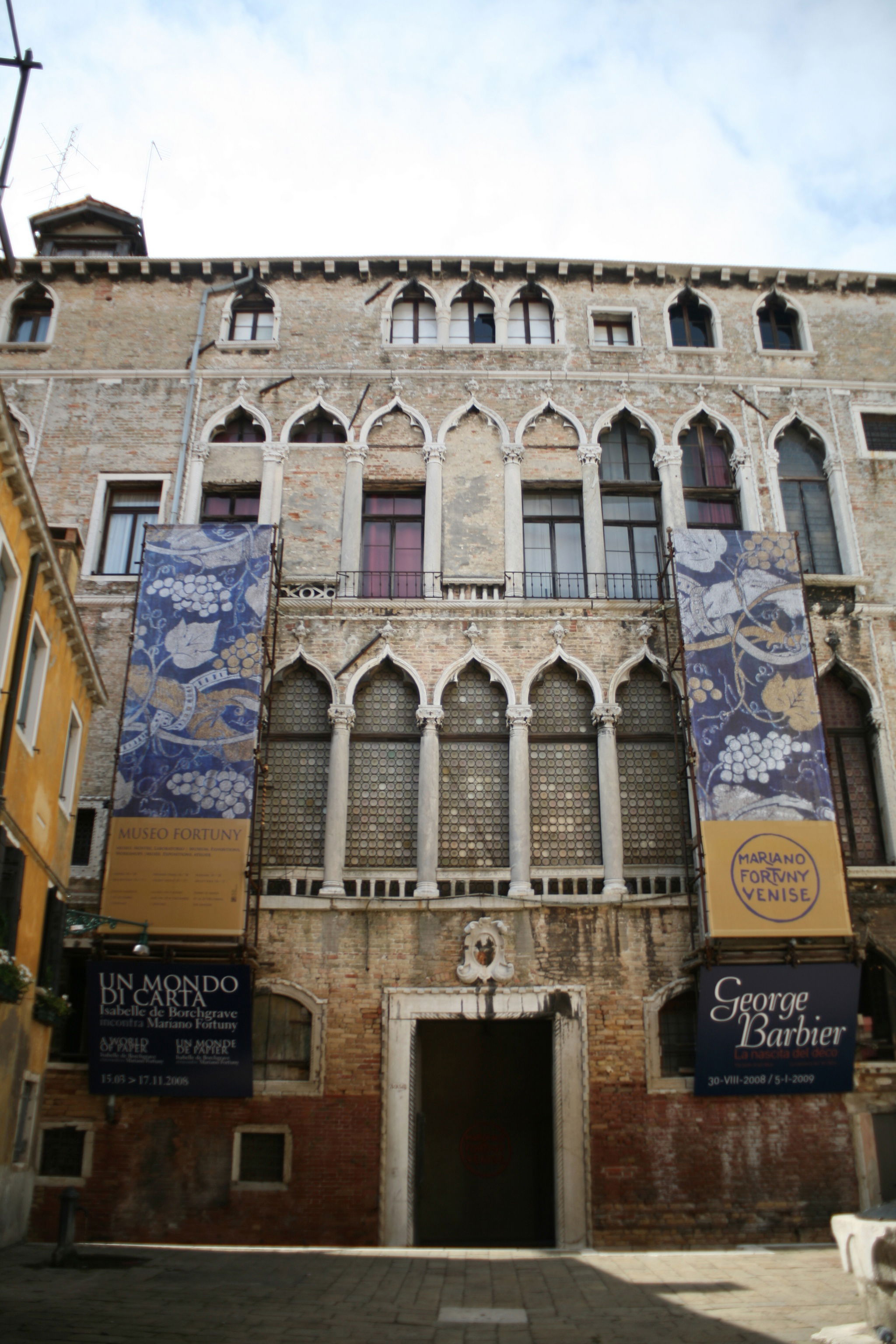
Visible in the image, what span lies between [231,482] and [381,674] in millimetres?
4360

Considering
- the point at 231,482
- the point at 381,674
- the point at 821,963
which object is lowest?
the point at 821,963

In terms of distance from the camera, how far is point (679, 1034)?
14.4 meters

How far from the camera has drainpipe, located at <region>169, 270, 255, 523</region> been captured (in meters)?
17.6

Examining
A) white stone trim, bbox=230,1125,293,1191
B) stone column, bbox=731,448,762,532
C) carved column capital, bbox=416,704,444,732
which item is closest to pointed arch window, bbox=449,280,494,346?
stone column, bbox=731,448,762,532

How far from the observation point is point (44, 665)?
41.7 feet

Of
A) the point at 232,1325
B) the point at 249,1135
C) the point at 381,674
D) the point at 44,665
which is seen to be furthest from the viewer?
the point at 381,674

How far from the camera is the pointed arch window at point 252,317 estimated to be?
1917 cm

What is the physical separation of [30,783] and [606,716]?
8017 mm

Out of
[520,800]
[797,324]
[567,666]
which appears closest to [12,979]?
[520,800]

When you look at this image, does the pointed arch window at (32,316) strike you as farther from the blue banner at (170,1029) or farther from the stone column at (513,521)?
the blue banner at (170,1029)

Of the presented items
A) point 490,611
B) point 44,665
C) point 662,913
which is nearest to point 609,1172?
point 662,913

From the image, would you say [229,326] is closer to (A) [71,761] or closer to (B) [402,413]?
(B) [402,413]

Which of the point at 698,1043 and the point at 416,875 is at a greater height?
the point at 416,875

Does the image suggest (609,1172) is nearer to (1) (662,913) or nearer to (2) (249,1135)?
(1) (662,913)
